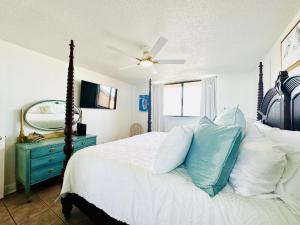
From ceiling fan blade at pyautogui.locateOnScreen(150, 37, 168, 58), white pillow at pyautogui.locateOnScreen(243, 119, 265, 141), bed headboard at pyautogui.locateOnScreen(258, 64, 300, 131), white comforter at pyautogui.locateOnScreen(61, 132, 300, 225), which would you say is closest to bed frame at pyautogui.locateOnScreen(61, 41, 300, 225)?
bed headboard at pyautogui.locateOnScreen(258, 64, 300, 131)

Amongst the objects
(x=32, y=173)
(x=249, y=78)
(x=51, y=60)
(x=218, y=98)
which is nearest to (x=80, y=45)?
(x=51, y=60)

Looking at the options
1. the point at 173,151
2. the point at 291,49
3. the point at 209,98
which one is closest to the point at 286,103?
the point at 291,49

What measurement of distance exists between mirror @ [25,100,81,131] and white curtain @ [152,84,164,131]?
2.53 metres

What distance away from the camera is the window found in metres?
4.00

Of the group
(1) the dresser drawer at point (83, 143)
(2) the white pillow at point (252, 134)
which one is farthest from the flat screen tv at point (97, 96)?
(2) the white pillow at point (252, 134)

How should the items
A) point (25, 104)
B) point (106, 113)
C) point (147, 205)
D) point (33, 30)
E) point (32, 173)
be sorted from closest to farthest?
point (147, 205), point (33, 30), point (32, 173), point (25, 104), point (106, 113)

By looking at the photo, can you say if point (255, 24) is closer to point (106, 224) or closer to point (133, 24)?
point (133, 24)

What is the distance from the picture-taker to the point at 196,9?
1.39m

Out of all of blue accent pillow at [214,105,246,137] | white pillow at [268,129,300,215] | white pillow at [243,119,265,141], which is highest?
blue accent pillow at [214,105,246,137]

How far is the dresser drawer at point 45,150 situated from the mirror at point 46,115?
568 mm

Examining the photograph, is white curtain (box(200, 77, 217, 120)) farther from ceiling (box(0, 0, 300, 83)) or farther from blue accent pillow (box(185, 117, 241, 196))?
blue accent pillow (box(185, 117, 241, 196))

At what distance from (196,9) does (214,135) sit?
1250mm

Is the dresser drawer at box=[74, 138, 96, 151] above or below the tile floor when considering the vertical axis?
above

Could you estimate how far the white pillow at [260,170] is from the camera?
77 centimetres
